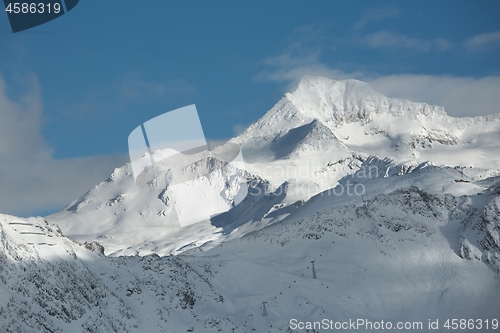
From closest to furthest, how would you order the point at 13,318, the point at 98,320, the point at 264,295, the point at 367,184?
1. the point at 13,318
2. the point at 98,320
3. the point at 264,295
4. the point at 367,184

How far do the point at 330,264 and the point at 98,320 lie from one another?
25.9 meters

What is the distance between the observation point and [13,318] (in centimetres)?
2756

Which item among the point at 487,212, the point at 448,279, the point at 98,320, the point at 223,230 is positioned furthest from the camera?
the point at 223,230

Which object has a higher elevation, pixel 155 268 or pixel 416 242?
pixel 155 268

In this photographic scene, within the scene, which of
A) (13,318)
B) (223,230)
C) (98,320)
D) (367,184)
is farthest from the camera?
(223,230)

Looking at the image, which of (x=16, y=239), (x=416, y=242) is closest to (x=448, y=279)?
(x=416, y=242)

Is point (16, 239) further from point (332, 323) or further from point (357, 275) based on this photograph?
point (357, 275)

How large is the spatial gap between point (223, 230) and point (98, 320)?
154 m

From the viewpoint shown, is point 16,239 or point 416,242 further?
point 416,242

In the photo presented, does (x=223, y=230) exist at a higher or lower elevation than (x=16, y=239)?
lower

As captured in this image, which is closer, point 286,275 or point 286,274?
point 286,275

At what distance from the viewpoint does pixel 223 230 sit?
18675cm

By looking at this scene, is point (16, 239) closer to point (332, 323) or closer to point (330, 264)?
point (332, 323)

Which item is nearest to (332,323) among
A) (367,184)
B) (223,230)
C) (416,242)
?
(416,242)
